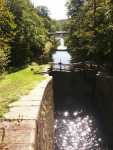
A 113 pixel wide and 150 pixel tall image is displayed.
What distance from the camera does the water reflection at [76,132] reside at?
58.1 feet

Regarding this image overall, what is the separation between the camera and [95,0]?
36.5 m

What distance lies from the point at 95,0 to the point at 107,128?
2070 cm

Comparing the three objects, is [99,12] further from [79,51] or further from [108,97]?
[108,97]

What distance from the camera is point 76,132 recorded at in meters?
19.9

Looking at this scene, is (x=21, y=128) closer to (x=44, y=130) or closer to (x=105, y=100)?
(x=44, y=130)

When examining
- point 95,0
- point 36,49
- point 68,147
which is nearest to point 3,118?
point 68,147

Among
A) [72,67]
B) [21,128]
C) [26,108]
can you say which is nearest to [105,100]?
[72,67]

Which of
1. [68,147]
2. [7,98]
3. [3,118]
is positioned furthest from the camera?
[68,147]

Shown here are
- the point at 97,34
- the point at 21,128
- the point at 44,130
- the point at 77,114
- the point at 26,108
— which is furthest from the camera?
the point at 97,34

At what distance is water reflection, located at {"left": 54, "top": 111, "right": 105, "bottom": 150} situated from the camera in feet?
58.1

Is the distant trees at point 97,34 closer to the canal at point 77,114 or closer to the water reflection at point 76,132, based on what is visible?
the canal at point 77,114

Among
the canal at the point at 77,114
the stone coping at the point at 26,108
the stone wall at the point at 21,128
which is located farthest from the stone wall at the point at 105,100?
the stone wall at the point at 21,128

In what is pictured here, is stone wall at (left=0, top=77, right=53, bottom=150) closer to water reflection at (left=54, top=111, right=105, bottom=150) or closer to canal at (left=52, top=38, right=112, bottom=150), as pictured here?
water reflection at (left=54, top=111, right=105, bottom=150)

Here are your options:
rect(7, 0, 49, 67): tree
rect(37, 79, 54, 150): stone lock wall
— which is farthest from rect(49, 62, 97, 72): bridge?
rect(37, 79, 54, 150): stone lock wall
